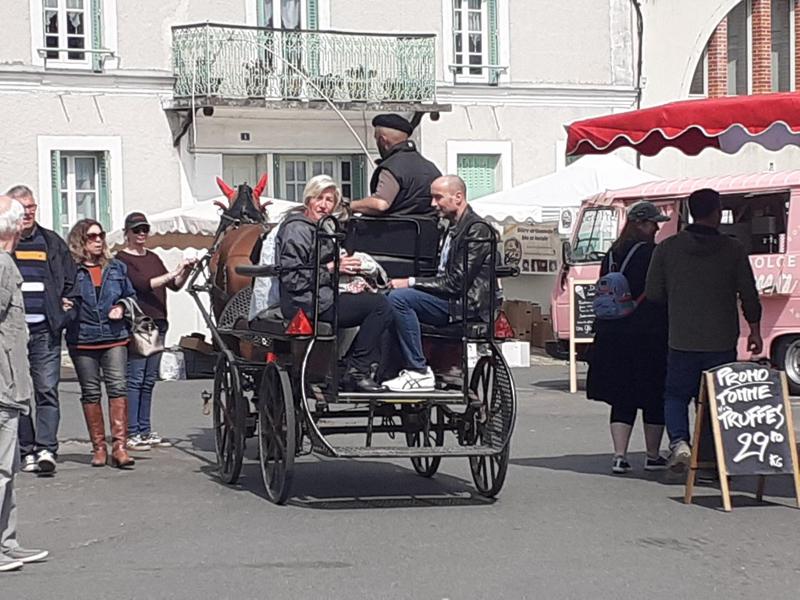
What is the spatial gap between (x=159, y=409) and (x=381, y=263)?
7229 millimetres

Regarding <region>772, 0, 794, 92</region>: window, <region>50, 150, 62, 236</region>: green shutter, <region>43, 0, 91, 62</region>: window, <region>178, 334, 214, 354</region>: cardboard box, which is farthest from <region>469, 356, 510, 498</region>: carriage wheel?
<region>772, 0, 794, 92</region>: window

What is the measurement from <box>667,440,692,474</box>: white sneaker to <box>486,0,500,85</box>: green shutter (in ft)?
59.7

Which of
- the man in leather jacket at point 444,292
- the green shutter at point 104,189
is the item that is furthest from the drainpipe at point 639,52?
the man in leather jacket at point 444,292

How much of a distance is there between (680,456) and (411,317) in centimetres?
233

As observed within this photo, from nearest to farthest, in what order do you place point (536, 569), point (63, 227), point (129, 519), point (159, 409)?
point (536, 569) < point (129, 519) < point (159, 409) < point (63, 227)

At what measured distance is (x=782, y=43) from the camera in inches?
1182

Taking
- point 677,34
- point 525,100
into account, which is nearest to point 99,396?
point 525,100

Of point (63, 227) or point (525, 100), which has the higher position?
point (525, 100)

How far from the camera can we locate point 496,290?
9.83m

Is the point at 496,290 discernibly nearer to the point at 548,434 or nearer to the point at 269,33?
the point at 548,434

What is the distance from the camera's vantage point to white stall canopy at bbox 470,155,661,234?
22.8 meters

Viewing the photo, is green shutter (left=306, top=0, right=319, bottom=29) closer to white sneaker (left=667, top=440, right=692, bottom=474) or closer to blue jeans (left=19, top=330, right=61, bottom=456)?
blue jeans (left=19, top=330, right=61, bottom=456)

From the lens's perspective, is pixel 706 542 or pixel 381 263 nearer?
pixel 706 542

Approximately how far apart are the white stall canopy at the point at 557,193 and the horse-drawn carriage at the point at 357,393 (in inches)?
471
